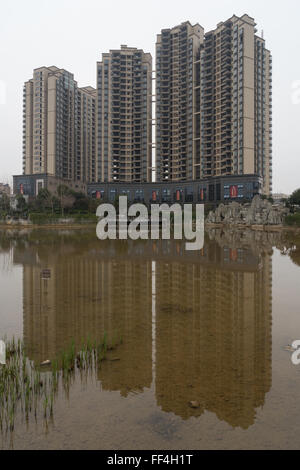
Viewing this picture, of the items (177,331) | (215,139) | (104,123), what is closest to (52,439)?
(177,331)

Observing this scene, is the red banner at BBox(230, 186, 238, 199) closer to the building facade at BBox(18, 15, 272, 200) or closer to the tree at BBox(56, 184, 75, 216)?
the building facade at BBox(18, 15, 272, 200)

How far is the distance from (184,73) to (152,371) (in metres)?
135

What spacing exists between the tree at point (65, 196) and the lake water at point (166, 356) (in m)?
86.6

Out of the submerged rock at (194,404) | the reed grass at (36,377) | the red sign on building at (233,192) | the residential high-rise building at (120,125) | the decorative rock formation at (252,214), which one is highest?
the residential high-rise building at (120,125)

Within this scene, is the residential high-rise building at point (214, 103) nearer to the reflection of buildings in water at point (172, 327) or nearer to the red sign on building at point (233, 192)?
the red sign on building at point (233, 192)

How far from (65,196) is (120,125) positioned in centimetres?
4429

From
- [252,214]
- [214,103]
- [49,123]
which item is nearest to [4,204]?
[49,123]

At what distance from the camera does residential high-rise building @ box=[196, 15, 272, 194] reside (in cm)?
10475

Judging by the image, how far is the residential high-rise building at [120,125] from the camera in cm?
13250

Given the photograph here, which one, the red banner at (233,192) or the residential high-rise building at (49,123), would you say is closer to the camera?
the red banner at (233,192)

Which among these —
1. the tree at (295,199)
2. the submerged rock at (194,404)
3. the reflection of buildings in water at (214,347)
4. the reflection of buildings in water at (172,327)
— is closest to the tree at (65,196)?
the tree at (295,199)

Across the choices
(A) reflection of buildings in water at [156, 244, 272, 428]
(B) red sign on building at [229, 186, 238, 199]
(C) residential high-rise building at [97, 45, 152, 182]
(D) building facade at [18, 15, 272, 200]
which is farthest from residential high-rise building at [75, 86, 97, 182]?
(A) reflection of buildings in water at [156, 244, 272, 428]
